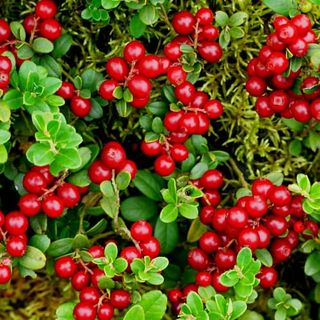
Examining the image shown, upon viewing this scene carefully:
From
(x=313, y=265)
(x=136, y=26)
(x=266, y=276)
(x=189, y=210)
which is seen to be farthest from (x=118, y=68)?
(x=313, y=265)

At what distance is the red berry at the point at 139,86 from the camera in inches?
92.7

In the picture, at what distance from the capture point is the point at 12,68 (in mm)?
2328

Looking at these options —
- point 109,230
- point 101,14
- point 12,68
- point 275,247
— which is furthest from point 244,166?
point 12,68

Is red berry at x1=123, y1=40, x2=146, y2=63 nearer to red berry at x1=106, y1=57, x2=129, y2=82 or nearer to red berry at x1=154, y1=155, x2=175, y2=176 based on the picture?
red berry at x1=106, y1=57, x2=129, y2=82

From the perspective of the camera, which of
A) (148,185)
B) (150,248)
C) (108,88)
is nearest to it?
(150,248)

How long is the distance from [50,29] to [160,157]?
0.56 meters

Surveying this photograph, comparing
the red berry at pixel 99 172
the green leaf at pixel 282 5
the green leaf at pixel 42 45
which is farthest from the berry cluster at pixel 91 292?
the green leaf at pixel 282 5

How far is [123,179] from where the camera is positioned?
7.82ft

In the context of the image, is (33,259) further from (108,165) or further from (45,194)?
(108,165)

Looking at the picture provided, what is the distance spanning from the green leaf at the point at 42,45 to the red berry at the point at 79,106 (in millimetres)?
186

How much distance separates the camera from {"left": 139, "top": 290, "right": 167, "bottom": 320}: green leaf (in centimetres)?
219

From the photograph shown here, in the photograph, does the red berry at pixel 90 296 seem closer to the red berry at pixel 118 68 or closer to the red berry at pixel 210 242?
the red berry at pixel 210 242

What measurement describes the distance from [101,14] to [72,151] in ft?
1.79

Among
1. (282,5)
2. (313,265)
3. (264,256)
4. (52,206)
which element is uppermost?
(282,5)
